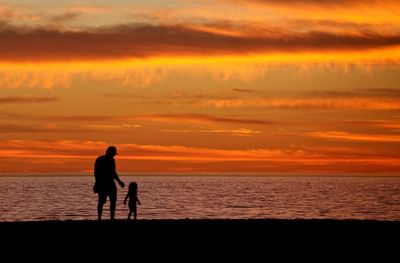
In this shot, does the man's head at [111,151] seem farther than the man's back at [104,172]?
No
